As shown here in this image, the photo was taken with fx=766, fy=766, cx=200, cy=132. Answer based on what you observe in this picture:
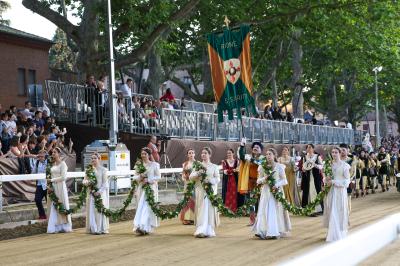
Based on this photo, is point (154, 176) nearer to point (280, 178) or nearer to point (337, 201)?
point (280, 178)

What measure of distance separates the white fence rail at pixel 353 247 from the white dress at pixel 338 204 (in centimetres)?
1056

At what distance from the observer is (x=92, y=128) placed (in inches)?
1132

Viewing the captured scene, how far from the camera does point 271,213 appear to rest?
15.5 meters

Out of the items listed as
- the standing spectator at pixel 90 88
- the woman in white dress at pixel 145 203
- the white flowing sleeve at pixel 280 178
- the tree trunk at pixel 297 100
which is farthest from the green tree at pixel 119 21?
the tree trunk at pixel 297 100

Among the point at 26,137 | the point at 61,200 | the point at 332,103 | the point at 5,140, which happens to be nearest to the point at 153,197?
the point at 61,200

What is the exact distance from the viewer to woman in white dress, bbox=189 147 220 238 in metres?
16.0

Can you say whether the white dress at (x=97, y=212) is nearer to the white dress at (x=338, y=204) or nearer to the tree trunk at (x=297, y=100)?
the white dress at (x=338, y=204)

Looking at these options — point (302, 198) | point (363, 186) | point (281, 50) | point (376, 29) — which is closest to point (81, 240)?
point (302, 198)

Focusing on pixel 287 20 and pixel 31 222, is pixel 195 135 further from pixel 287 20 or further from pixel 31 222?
pixel 31 222

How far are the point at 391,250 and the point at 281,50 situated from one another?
3229cm

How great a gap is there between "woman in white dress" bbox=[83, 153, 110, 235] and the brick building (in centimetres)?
1909

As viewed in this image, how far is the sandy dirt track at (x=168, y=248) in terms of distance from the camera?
1240 centimetres

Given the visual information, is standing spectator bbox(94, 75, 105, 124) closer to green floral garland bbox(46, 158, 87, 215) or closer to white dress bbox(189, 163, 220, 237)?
green floral garland bbox(46, 158, 87, 215)

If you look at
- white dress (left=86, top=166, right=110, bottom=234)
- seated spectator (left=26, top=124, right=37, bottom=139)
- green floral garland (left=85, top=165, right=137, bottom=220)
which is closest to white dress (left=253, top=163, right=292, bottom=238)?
green floral garland (left=85, top=165, right=137, bottom=220)
